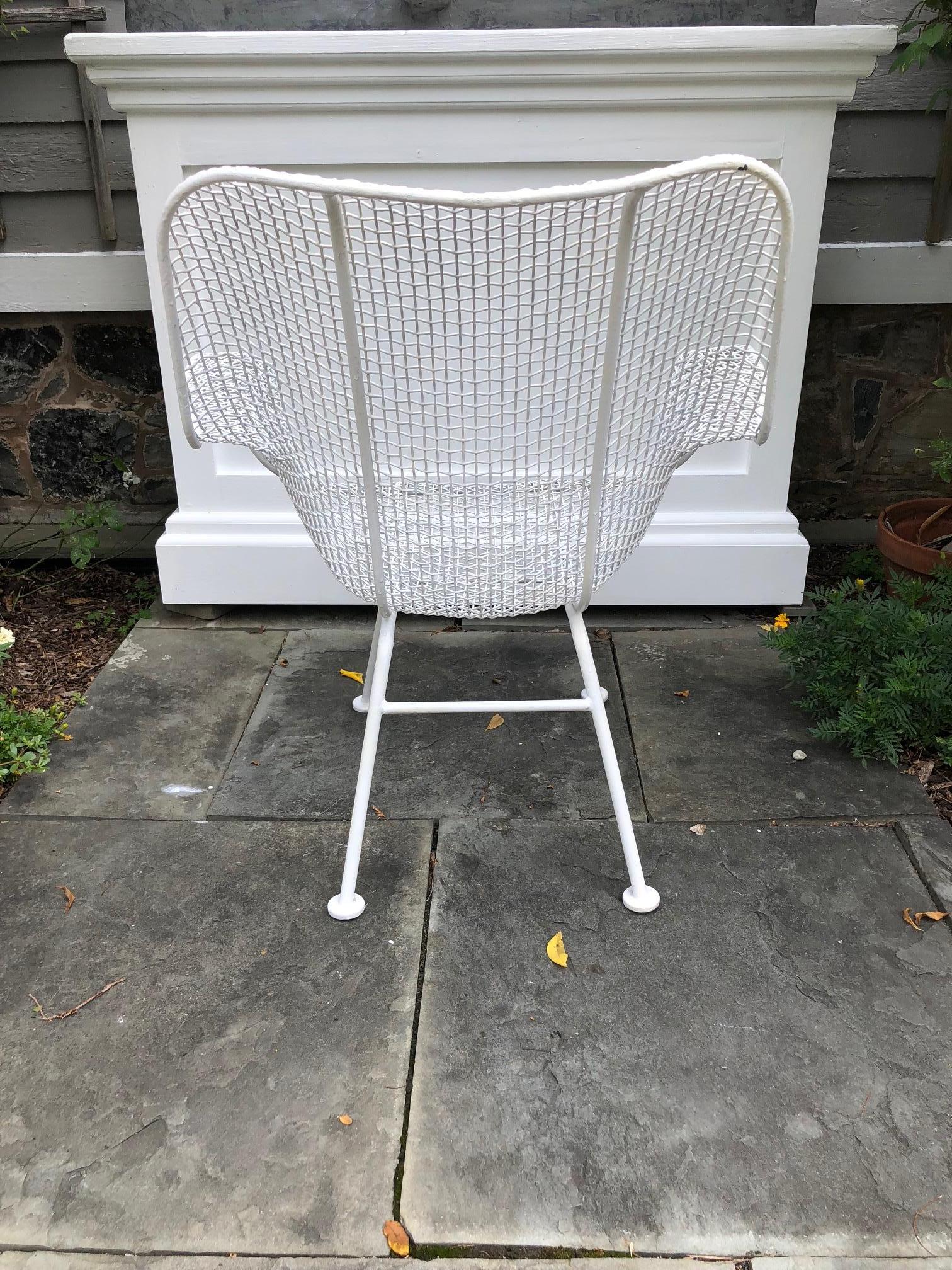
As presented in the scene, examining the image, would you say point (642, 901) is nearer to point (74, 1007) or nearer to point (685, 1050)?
point (685, 1050)

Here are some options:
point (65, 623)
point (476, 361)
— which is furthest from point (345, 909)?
point (65, 623)

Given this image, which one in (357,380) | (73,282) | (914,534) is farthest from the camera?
(73,282)

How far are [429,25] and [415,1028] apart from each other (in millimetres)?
2136

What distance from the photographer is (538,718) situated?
6.51ft

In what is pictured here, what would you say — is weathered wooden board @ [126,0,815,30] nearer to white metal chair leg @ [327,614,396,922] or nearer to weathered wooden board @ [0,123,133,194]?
weathered wooden board @ [0,123,133,194]

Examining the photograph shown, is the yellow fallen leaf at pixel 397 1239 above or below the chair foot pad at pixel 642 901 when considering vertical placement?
below

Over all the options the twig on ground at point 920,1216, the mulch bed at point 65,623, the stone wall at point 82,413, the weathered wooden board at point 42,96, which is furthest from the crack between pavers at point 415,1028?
the weathered wooden board at point 42,96

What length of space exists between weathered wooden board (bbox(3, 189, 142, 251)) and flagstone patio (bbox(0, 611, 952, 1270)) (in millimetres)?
1345

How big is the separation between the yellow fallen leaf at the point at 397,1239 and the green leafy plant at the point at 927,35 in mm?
2349

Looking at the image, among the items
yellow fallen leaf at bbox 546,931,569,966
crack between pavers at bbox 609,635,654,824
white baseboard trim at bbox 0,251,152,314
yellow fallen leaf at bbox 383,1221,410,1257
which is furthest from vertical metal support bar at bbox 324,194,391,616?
white baseboard trim at bbox 0,251,152,314

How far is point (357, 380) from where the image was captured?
113cm

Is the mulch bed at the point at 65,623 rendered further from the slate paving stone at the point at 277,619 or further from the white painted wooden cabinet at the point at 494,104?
the white painted wooden cabinet at the point at 494,104

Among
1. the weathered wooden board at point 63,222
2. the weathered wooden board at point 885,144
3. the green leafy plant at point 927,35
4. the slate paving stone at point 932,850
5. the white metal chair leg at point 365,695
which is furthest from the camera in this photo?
the weathered wooden board at point 63,222

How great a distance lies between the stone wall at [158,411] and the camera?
261 cm
